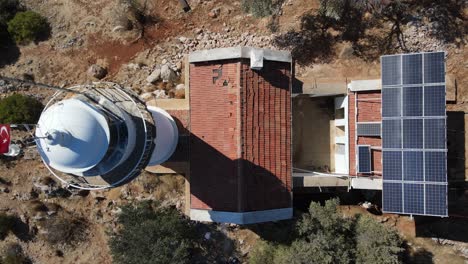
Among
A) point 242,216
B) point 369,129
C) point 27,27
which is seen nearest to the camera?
point 242,216

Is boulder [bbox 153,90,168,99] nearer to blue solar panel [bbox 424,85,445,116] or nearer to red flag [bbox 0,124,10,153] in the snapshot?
red flag [bbox 0,124,10,153]

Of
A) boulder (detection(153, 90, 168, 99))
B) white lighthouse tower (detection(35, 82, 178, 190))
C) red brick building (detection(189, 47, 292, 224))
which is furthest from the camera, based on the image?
boulder (detection(153, 90, 168, 99))

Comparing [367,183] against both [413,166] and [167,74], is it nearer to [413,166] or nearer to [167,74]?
[413,166]

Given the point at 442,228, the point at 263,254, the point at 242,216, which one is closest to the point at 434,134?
the point at 442,228

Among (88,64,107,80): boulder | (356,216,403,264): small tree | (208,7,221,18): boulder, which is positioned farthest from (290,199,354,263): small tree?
(88,64,107,80): boulder


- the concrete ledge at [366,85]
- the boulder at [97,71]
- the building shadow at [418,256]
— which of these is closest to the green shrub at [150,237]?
the boulder at [97,71]

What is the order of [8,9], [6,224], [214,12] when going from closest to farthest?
[6,224]
[214,12]
[8,9]

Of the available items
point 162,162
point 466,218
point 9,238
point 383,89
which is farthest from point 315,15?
point 9,238
